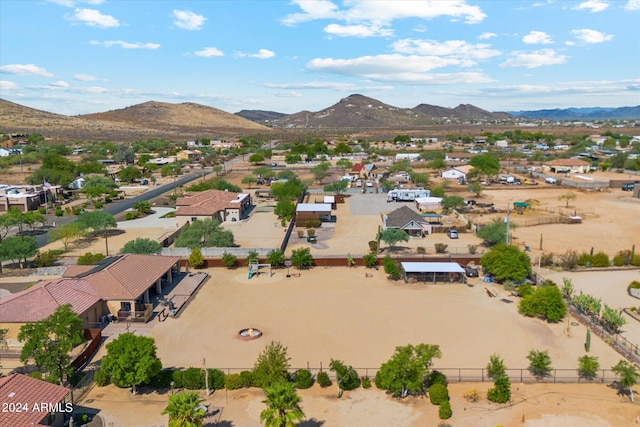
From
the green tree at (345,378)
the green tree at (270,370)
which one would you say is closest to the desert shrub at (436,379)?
the green tree at (345,378)

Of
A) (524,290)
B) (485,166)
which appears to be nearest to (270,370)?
(524,290)

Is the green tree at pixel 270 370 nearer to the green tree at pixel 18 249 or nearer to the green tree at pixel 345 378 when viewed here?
the green tree at pixel 345 378

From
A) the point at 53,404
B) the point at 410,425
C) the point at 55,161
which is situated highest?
the point at 55,161

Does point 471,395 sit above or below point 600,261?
below

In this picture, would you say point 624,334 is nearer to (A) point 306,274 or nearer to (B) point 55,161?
(A) point 306,274

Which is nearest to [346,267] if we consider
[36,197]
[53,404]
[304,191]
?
[53,404]

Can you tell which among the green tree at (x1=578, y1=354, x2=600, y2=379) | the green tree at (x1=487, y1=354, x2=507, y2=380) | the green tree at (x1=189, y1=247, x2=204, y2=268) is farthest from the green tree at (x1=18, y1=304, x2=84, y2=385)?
the green tree at (x1=578, y1=354, x2=600, y2=379)

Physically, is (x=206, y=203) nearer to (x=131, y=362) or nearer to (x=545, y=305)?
(x=131, y=362)
